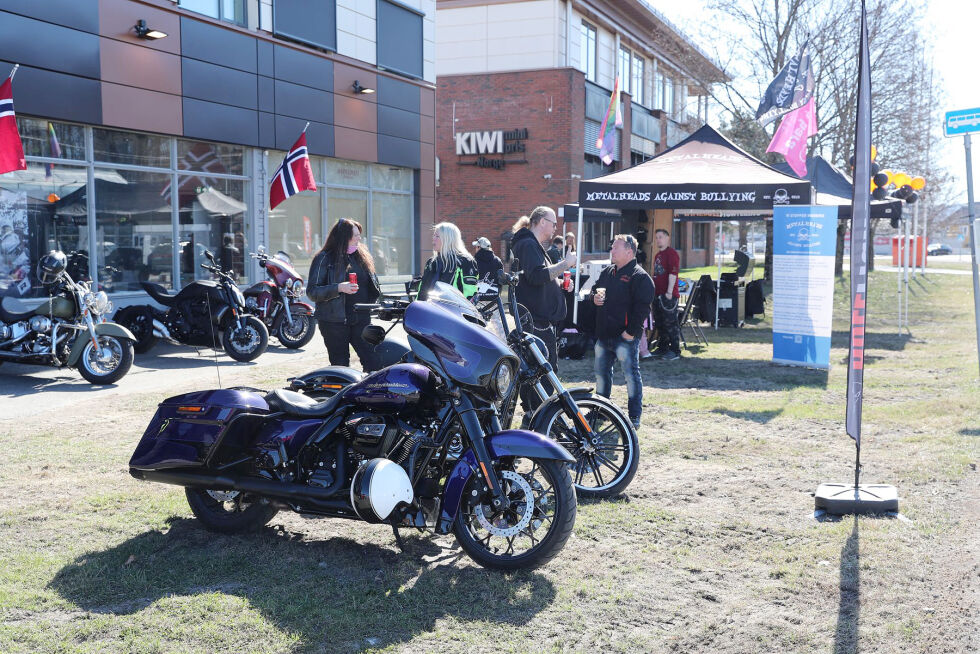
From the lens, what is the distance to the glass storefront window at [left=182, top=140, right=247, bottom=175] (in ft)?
52.0

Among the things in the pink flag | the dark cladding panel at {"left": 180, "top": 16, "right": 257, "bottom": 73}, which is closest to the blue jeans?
the pink flag

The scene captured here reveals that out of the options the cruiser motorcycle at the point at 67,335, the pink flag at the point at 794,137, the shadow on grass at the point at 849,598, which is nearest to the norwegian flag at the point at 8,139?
the cruiser motorcycle at the point at 67,335

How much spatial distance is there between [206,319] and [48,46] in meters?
4.97

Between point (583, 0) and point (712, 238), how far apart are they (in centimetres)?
2456

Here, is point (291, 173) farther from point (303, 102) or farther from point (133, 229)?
point (303, 102)

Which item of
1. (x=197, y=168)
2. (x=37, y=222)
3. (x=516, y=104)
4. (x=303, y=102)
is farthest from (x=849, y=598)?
(x=516, y=104)

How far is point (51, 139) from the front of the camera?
1334cm

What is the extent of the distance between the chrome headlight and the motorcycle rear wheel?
154 cm

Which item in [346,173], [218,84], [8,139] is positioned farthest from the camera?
[346,173]

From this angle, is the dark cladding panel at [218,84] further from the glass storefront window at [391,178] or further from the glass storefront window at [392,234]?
the glass storefront window at [392,234]

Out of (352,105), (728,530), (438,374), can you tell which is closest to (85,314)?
(438,374)

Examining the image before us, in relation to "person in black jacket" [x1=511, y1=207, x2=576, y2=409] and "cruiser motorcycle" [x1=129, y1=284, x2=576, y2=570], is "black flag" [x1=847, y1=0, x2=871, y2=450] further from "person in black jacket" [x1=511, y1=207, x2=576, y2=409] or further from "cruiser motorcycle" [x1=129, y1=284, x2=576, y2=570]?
"person in black jacket" [x1=511, y1=207, x2=576, y2=409]

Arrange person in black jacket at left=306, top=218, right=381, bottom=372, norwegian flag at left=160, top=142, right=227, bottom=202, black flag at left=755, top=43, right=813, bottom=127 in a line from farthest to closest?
1. norwegian flag at left=160, top=142, right=227, bottom=202
2. black flag at left=755, top=43, right=813, bottom=127
3. person in black jacket at left=306, top=218, right=381, bottom=372

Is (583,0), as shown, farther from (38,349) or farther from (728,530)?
(728,530)
